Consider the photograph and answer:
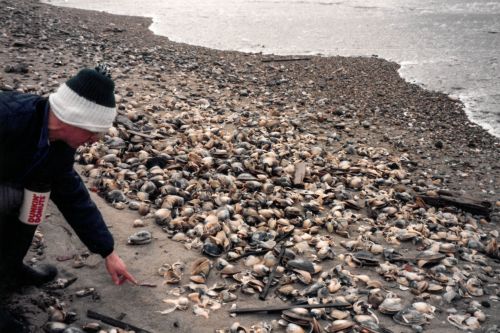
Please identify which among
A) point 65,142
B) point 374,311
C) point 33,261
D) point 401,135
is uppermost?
point 65,142

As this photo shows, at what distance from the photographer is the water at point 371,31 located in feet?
43.7

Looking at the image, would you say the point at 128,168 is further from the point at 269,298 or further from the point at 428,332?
the point at 428,332

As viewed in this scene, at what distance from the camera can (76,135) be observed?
261cm

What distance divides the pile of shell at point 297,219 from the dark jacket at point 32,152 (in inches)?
51.5

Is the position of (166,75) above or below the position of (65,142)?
below

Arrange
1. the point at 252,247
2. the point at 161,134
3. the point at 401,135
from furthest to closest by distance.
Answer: the point at 401,135, the point at 161,134, the point at 252,247

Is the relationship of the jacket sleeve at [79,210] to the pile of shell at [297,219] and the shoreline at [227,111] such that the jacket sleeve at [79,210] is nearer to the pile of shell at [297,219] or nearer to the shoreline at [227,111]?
the shoreline at [227,111]

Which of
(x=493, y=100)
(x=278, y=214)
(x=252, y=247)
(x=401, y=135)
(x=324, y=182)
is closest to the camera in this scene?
(x=252, y=247)

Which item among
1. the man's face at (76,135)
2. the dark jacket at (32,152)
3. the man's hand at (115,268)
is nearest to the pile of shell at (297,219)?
the man's hand at (115,268)

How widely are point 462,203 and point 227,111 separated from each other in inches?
169

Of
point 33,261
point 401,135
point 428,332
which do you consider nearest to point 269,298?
point 428,332

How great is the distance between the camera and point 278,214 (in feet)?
15.8

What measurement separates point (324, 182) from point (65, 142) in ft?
12.7

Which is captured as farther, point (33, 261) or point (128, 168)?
point (128, 168)
